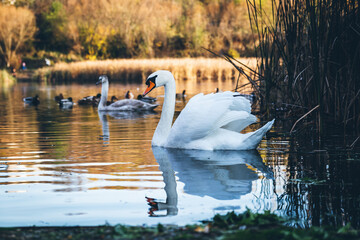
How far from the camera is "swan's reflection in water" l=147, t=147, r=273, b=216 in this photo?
15.8 feet

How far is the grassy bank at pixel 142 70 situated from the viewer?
33438 millimetres

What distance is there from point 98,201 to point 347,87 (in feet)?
14.4

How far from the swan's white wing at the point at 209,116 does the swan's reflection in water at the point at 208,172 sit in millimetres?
289

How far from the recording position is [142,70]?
34.8 meters

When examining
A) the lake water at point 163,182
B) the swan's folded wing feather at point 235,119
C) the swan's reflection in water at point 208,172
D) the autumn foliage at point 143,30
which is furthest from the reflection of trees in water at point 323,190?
the autumn foliage at point 143,30

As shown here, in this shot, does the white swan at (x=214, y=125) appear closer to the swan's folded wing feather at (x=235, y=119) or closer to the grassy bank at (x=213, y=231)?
the swan's folded wing feather at (x=235, y=119)

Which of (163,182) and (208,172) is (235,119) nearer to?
(208,172)

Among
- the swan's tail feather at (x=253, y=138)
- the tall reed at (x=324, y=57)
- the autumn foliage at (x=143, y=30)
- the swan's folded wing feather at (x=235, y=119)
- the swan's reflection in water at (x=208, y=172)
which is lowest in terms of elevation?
the swan's reflection in water at (x=208, y=172)

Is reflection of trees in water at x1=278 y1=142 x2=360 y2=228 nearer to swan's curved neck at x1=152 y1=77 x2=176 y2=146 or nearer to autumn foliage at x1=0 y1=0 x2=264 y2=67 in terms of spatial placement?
swan's curved neck at x1=152 y1=77 x2=176 y2=146

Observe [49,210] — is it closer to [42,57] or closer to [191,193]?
[191,193]

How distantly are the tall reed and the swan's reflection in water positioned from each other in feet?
4.88

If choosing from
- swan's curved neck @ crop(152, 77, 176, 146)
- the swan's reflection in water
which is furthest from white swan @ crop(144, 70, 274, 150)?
swan's curved neck @ crop(152, 77, 176, 146)

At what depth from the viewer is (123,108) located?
52.0ft

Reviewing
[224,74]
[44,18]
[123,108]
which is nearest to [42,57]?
[44,18]
